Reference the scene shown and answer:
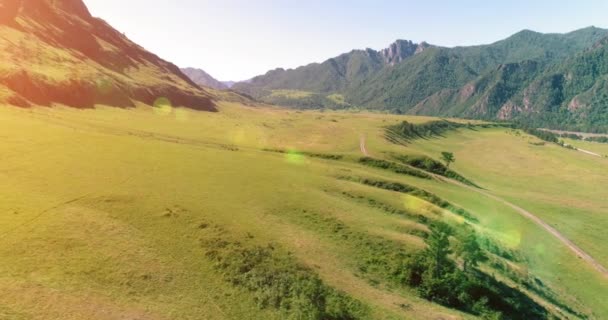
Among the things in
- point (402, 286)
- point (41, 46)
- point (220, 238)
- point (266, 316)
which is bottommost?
point (402, 286)

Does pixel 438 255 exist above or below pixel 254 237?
below

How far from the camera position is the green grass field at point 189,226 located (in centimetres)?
3475

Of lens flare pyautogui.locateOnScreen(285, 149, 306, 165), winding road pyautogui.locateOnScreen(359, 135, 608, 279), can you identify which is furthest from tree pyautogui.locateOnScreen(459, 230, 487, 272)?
lens flare pyautogui.locateOnScreen(285, 149, 306, 165)

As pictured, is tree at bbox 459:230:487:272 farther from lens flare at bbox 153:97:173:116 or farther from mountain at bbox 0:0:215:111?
lens flare at bbox 153:97:173:116

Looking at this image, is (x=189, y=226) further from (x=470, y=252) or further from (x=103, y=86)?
(x=103, y=86)

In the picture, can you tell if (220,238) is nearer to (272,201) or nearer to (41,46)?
(272,201)

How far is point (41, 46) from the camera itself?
16688cm

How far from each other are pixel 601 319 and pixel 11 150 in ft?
320

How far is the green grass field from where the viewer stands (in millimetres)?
34750

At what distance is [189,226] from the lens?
156 ft

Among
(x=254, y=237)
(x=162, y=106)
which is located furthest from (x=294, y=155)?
(x=162, y=106)

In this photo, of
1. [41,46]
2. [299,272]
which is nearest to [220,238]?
[299,272]

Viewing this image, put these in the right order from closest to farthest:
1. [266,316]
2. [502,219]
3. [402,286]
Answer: [266,316]
[402,286]
[502,219]

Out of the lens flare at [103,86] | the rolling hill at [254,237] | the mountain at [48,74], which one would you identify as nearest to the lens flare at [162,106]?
the mountain at [48,74]
